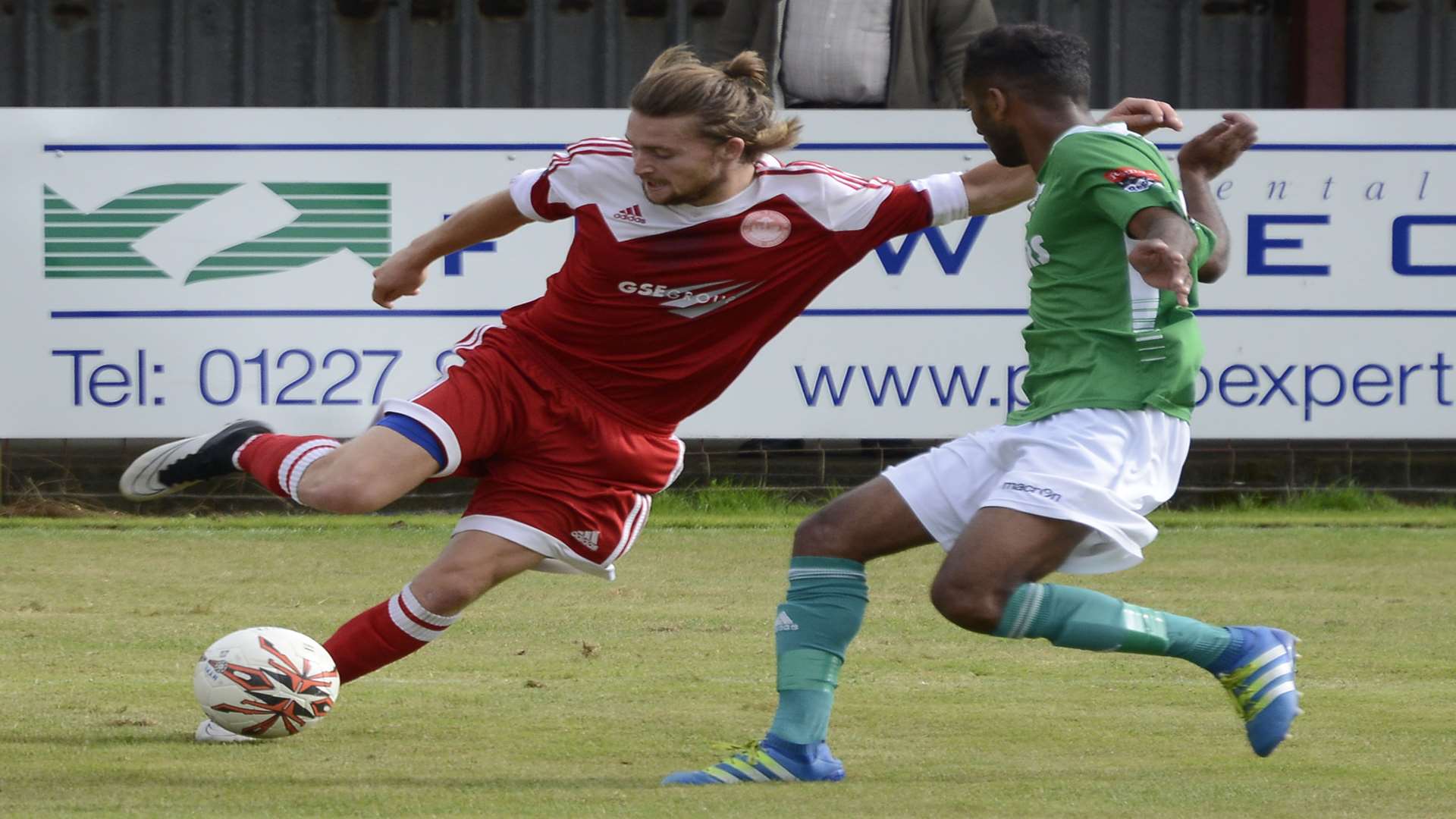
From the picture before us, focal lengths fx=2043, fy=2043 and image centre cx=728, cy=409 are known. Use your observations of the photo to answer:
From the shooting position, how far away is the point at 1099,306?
3984mm

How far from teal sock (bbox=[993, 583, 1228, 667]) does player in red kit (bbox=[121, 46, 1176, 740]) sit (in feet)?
3.45

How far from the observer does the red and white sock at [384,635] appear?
4445mm

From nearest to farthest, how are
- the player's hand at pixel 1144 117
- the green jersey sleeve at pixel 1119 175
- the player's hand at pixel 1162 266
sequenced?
the player's hand at pixel 1162 266 → the green jersey sleeve at pixel 1119 175 → the player's hand at pixel 1144 117

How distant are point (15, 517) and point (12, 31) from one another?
2.70 metres

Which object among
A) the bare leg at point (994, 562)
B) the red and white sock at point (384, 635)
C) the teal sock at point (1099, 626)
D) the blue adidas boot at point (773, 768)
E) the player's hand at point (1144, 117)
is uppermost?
the player's hand at point (1144, 117)

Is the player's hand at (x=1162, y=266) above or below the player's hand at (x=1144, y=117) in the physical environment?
below

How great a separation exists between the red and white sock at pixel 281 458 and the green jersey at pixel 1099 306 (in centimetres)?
159

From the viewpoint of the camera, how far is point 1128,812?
3.64 metres

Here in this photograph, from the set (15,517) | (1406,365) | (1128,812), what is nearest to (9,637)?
(15,517)

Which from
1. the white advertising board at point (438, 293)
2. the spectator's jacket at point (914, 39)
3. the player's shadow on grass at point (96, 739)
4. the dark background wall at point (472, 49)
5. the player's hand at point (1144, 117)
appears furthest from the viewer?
the dark background wall at point (472, 49)

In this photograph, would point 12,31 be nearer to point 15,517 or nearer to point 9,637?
point 15,517

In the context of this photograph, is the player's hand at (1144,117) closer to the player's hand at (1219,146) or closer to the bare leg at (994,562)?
the player's hand at (1219,146)

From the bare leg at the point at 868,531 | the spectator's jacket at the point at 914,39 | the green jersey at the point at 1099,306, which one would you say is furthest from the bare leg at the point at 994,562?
the spectator's jacket at the point at 914,39

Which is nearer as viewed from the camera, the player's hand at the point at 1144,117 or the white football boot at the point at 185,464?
the player's hand at the point at 1144,117
